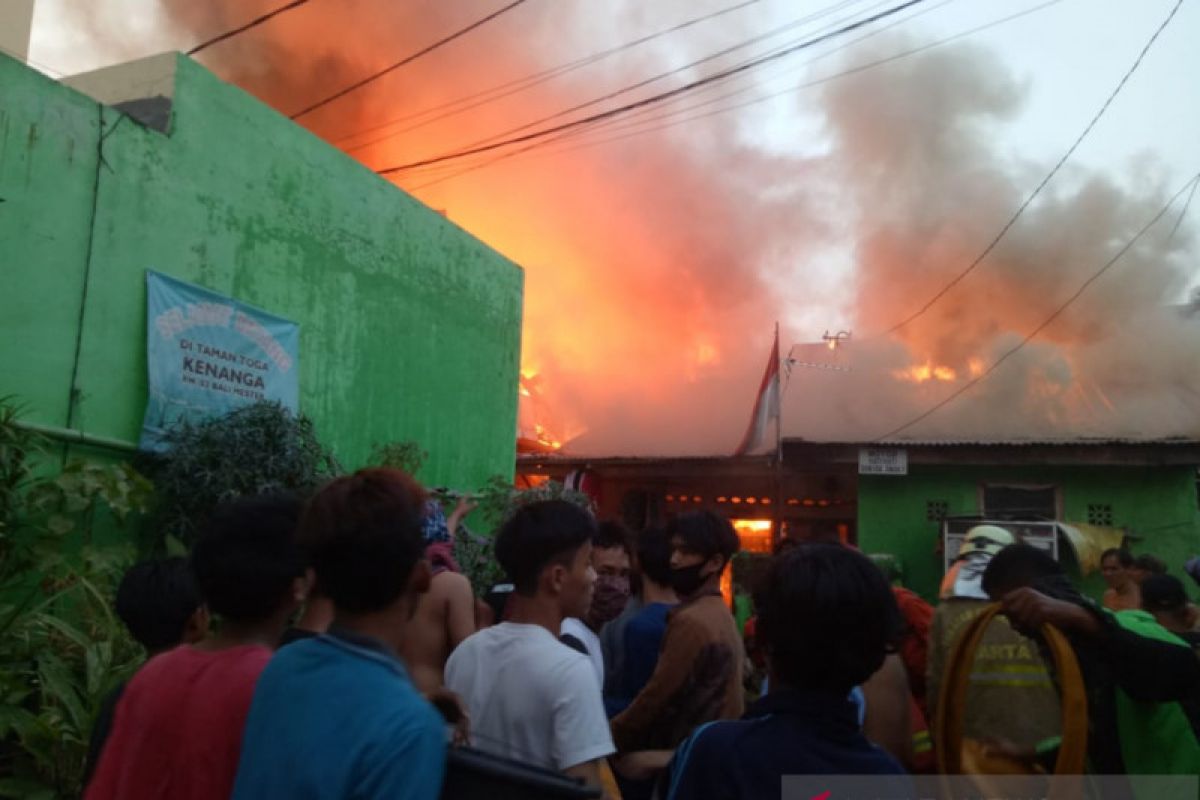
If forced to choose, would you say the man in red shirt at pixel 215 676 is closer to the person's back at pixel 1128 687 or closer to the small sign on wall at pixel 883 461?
the person's back at pixel 1128 687

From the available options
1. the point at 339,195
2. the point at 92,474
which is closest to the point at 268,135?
the point at 339,195

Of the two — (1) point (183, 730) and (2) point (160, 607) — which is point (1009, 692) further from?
(2) point (160, 607)

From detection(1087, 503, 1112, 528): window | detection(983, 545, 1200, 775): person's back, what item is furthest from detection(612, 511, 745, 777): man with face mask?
detection(1087, 503, 1112, 528): window

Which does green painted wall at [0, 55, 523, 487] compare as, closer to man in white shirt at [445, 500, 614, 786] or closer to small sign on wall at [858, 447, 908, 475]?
man in white shirt at [445, 500, 614, 786]

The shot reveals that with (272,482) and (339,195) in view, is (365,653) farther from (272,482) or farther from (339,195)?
(339,195)

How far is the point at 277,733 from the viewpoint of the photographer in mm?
1559

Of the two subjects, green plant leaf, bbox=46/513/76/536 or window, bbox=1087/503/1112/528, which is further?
window, bbox=1087/503/1112/528

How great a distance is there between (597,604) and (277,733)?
131 inches

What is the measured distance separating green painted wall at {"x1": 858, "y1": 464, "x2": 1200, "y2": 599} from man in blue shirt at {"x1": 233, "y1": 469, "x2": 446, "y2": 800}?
12.1m

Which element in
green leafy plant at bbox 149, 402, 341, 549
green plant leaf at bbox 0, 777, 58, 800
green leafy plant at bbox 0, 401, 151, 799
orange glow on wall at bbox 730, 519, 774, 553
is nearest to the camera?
green plant leaf at bbox 0, 777, 58, 800

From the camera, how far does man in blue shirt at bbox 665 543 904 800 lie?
1.55 metres

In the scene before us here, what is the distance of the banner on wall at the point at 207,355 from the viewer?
6445 millimetres

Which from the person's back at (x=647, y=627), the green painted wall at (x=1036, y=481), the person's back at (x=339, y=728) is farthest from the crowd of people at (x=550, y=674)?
the green painted wall at (x=1036, y=481)

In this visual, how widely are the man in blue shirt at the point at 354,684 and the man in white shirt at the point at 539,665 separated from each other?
0.53m
